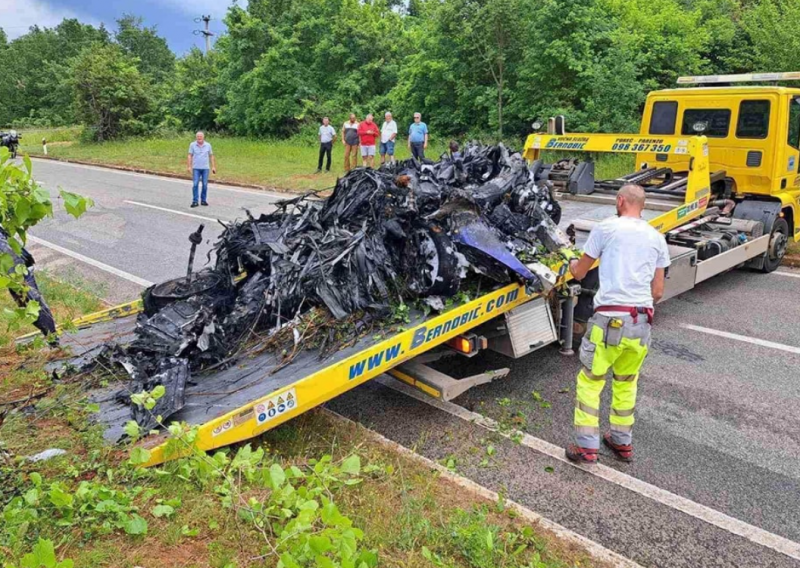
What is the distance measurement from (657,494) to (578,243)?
2.86 meters

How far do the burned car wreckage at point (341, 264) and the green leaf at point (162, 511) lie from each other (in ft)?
2.67

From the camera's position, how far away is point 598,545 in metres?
3.30

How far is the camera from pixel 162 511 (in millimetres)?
2818

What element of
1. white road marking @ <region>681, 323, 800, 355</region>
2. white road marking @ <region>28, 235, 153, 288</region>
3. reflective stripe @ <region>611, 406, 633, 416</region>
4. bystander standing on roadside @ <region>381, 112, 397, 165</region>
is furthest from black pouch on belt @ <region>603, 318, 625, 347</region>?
bystander standing on roadside @ <region>381, 112, 397, 165</region>

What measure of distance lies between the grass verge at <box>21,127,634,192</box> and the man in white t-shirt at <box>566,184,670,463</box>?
6201 mm

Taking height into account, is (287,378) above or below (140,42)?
below

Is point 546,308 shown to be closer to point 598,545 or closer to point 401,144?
point 598,545

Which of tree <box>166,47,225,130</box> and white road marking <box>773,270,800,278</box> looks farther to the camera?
tree <box>166,47,225,130</box>

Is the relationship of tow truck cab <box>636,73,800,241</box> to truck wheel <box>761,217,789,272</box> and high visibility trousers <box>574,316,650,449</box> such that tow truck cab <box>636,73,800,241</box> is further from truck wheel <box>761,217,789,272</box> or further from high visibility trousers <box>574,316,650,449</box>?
high visibility trousers <box>574,316,650,449</box>

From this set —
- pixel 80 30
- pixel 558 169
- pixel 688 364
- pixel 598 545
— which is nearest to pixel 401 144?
pixel 558 169

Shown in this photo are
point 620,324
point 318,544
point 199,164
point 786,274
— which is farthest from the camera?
point 199,164

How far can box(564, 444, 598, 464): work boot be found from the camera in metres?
4.05

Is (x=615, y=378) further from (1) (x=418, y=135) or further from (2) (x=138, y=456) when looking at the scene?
(1) (x=418, y=135)

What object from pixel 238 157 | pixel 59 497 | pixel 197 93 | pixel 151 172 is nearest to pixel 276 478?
pixel 59 497
